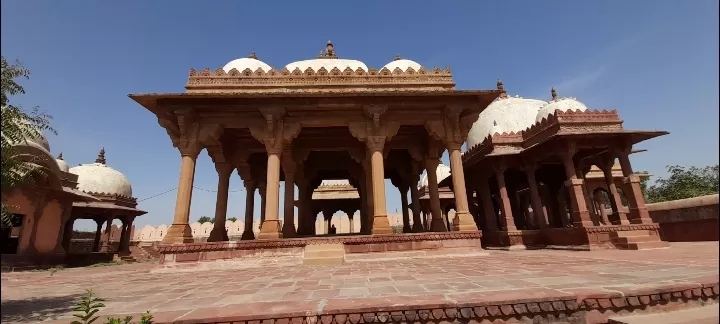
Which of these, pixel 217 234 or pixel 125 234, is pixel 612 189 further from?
pixel 125 234

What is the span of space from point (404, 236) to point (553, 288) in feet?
20.5

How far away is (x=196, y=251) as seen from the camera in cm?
932

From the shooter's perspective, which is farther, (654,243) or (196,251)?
(654,243)

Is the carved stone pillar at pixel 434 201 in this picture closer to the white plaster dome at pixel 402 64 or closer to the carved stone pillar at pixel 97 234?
the white plaster dome at pixel 402 64

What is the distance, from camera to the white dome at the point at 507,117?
21.3m

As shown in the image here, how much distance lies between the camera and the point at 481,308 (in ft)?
10.3

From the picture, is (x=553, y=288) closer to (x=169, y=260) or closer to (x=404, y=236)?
(x=404, y=236)

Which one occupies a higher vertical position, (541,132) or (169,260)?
(541,132)

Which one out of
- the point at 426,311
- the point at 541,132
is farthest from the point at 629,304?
the point at 541,132

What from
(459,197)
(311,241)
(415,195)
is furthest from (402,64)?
(311,241)

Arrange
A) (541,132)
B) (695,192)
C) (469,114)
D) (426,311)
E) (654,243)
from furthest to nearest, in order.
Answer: (695,192), (541,132), (469,114), (654,243), (426,311)

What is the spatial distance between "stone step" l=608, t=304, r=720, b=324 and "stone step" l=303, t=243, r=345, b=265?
6896 millimetres

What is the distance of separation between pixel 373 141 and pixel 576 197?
28.1 feet

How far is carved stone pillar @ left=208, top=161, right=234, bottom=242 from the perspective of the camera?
41.6 feet
